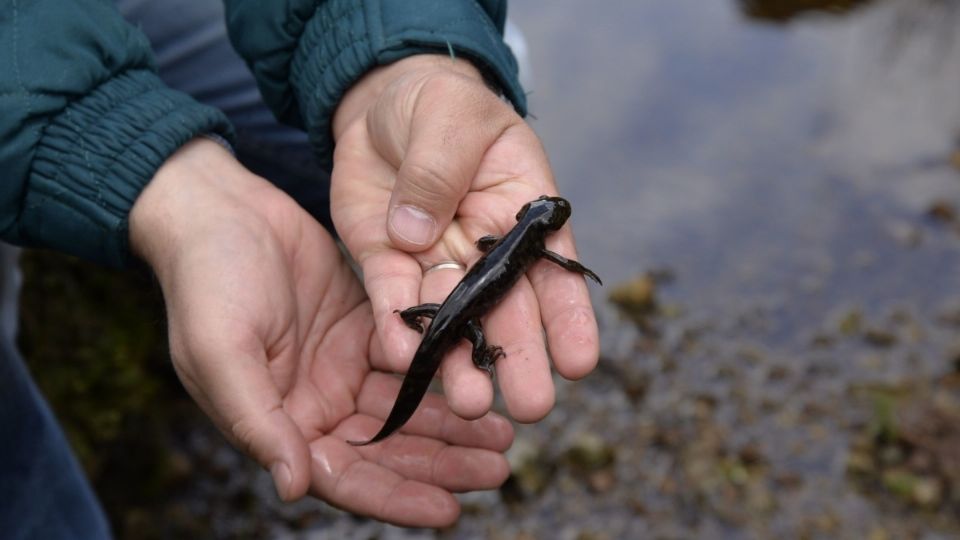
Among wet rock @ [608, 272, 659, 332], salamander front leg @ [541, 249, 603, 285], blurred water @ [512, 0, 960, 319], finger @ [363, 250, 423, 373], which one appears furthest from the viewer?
blurred water @ [512, 0, 960, 319]

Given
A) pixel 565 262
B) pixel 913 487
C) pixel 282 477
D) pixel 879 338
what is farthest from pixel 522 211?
pixel 879 338

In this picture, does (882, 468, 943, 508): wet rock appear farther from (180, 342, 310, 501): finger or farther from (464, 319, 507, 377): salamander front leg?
(180, 342, 310, 501): finger

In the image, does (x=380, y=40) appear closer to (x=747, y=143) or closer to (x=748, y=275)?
(x=748, y=275)

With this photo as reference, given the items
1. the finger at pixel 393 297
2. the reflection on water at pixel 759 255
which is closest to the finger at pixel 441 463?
the finger at pixel 393 297

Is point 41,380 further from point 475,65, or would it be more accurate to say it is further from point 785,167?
point 785,167

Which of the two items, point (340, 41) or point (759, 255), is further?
point (759, 255)

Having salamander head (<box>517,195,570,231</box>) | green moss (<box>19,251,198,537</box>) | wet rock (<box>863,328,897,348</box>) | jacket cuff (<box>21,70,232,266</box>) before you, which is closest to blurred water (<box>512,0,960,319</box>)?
wet rock (<box>863,328,897,348</box>)

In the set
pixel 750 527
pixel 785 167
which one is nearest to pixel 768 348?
pixel 750 527
